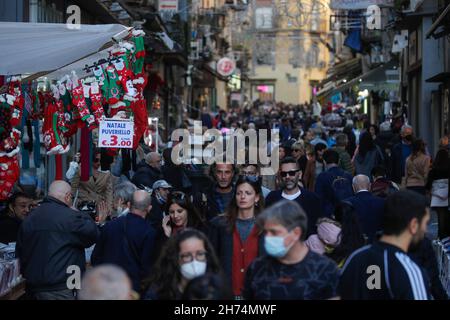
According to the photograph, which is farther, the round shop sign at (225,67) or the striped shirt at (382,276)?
the round shop sign at (225,67)

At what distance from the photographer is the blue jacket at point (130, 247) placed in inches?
340

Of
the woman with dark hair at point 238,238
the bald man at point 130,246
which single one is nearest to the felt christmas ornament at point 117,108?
the bald man at point 130,246

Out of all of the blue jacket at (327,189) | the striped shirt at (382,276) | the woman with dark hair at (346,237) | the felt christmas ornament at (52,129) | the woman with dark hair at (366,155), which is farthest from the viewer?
the woman with dark hair at (366,155)

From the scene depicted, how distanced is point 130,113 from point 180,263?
5.98 meters

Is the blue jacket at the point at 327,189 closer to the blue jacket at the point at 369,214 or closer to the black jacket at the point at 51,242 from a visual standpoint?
the blue jacket at the point at 369,214

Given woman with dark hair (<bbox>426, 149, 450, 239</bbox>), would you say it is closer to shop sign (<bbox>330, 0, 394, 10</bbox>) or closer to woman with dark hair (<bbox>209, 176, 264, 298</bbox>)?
woman with dark hair (<bbox>209, 176, 264, 298</bbox>)

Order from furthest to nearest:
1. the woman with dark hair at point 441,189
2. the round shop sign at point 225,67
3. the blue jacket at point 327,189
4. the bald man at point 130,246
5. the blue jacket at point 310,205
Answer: the round shop sign at point 225,67
the woman with dark hair at point 441,189
the blue jacket at point 327,189
the blue jacket at point 310,205
the bald man at point 130,246

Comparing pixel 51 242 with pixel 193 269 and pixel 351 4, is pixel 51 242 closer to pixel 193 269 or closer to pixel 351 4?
pixel 193 269

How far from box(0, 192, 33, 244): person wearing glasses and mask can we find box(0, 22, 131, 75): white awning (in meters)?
1.55

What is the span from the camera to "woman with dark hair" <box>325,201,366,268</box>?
8180 mm

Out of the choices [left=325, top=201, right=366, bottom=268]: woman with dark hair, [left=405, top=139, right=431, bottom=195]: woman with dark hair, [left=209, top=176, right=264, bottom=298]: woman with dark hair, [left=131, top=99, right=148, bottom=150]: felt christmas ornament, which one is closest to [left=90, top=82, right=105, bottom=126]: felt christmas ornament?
[left=131, top=99, right=148, bottom=150]: felt christmas ornament

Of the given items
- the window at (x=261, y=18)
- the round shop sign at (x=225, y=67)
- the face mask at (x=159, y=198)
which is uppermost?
the window at (x=261, y=18)

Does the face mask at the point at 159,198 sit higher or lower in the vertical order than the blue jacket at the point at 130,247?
higher
